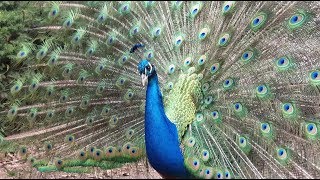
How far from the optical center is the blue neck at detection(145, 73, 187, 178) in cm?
316

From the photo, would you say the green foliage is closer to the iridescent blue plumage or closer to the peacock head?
the iridescent blue plumage

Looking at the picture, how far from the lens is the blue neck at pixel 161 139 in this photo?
124 inches

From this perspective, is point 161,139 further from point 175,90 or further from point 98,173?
point 98,173

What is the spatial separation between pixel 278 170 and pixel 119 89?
1.27 m

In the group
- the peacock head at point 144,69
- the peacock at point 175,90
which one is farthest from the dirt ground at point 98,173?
the peacock head at point 144,69

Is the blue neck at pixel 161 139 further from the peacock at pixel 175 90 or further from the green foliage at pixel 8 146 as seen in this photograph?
the green foliage at pixel 8 146

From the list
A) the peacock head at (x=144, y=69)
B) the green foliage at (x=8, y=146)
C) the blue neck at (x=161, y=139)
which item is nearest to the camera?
the peacock head at (x=144, y=69)

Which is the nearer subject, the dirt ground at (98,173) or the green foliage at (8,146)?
the dirt ground at (98,173)

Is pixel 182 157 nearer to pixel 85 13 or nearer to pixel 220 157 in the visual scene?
pixel 220 157

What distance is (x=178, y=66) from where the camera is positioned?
11.6 feet

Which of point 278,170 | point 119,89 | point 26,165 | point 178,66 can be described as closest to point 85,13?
Answer: point 119,89

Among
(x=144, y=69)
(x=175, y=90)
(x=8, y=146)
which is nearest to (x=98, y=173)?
(x=8, y=146)

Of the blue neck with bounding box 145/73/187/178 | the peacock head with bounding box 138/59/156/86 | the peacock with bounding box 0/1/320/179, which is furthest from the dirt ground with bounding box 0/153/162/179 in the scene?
the peacock head with bounding box 138/59/156/86

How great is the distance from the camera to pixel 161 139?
3.17 m
